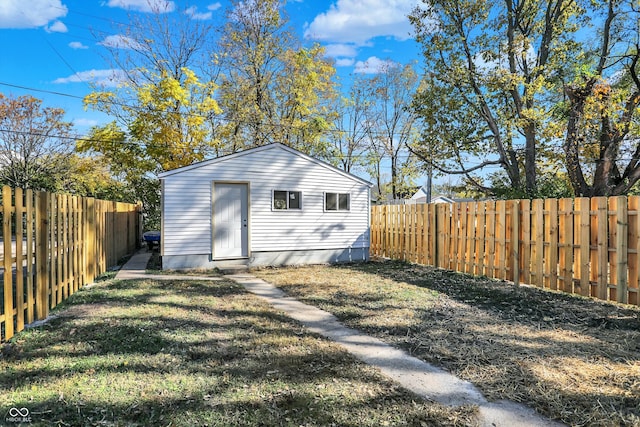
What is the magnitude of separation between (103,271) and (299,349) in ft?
21.7

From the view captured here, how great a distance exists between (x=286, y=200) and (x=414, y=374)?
7.73 meters

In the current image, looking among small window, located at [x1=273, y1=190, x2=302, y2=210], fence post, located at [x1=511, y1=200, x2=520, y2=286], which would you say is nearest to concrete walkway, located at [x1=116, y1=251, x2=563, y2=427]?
fence post, located at [x1=511, y1=200, x2=520, y2=286]

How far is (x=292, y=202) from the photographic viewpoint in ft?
34.5

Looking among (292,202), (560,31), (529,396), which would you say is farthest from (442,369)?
(560,31)

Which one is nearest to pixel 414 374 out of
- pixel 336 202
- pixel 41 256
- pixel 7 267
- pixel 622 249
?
pixel 7 267

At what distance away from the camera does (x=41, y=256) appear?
4.44 metres

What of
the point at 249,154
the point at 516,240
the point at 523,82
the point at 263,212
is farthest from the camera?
the point at 523,82

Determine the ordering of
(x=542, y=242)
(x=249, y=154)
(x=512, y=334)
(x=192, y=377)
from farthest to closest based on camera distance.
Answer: (x=249, y=154) → (x=542, y=242) → (x=512, y=334) → (x=192, y=377)

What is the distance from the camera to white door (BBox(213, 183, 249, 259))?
9555 mm

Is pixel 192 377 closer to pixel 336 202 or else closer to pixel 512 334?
pixel 512 334

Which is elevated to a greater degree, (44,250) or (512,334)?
(44,250)

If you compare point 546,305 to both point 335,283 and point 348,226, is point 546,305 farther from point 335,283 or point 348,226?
point 348,226

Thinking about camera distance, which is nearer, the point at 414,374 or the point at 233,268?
the point at 414,374

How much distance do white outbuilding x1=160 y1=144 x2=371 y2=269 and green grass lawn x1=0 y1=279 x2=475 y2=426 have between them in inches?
182
